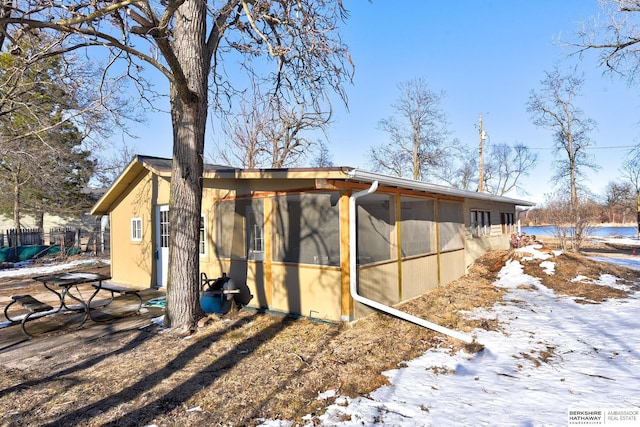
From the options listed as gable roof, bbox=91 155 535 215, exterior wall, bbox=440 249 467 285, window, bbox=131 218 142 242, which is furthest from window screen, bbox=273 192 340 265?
window, bbox=131 218 142 242

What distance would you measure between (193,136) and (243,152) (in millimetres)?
18137

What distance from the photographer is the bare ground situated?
3266mm

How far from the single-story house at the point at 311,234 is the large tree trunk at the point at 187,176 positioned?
48 cm

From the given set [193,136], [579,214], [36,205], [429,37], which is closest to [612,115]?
[579,214]

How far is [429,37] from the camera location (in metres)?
9.56

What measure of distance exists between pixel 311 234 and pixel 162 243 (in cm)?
476

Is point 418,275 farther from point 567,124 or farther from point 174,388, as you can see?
point 567,124

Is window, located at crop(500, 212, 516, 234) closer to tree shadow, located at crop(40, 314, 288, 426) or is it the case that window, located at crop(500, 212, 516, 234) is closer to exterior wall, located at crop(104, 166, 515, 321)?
exterior wall, located at crop(104, 166, 515, 321)

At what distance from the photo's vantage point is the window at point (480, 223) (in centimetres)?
1165

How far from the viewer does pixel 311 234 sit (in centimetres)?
611

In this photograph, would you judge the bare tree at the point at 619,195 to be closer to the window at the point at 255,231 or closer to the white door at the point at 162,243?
the window at the point at 255,231

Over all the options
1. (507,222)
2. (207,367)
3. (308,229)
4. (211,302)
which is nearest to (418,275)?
(308,229)

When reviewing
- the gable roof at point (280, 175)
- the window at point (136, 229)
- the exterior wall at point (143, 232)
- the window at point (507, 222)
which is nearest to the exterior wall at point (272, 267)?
the exterior wall at point (143, 232)

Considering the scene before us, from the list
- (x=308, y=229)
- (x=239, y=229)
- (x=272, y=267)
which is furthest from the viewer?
(x=239, y=229)
